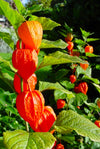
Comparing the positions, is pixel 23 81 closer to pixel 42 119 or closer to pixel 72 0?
pixel 42 119

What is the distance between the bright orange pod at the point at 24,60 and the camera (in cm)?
52

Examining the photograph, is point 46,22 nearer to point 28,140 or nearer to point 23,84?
point 23,84

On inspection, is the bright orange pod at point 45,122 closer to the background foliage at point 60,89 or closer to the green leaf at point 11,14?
the background foliage at point 60,89

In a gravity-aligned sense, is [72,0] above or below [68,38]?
above

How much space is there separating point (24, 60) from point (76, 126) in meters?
0.24

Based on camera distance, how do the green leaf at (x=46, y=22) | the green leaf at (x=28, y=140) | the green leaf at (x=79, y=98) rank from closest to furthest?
the green leaf at (x=28, y=140) < the green leaf at (x=46, y=22) < the green leaf at (x=79, y=98)

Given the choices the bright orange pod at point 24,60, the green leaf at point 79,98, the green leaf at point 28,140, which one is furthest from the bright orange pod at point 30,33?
the green leaf at point 79,98

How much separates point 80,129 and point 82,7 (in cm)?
579

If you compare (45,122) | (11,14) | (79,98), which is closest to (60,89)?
(45,122)

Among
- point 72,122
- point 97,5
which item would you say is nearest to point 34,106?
point 72,122

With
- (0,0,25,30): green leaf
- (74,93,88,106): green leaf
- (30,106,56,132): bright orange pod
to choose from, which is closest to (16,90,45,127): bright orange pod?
(30,106,56,132): bright orange pod

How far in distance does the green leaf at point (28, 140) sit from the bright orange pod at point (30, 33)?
224mm

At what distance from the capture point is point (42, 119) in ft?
1.92

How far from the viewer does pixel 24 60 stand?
0.52 m
